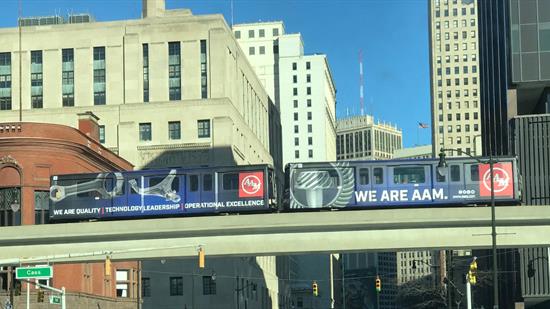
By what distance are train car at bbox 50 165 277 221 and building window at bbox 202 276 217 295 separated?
47.0 m

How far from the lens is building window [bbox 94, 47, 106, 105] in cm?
9821

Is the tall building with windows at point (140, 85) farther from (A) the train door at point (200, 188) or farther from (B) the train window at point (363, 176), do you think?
(B) the train window at point (363, 176)

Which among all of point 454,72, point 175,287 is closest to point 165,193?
point 175,287

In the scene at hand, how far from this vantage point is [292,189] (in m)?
43.6

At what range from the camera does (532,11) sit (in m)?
64.2

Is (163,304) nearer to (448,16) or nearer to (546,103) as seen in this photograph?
(546,103)

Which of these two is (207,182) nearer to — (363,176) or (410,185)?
(363,176)

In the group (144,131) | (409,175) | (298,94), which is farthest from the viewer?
(298,94)

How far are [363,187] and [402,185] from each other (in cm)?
198

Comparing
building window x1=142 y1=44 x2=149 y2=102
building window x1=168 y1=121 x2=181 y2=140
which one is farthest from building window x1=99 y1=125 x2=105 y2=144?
building window x1=168 y1=121 x2=181 y2=140

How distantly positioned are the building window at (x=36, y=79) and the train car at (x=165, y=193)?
179 ft

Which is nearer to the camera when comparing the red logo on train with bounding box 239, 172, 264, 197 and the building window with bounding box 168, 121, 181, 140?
the red logo on train with bounding box 239, 172, 264, 197

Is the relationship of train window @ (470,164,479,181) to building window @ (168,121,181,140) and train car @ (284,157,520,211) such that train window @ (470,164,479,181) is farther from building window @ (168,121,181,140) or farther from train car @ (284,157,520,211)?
building window @ (168,121,181,140)

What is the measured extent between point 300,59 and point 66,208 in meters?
148
